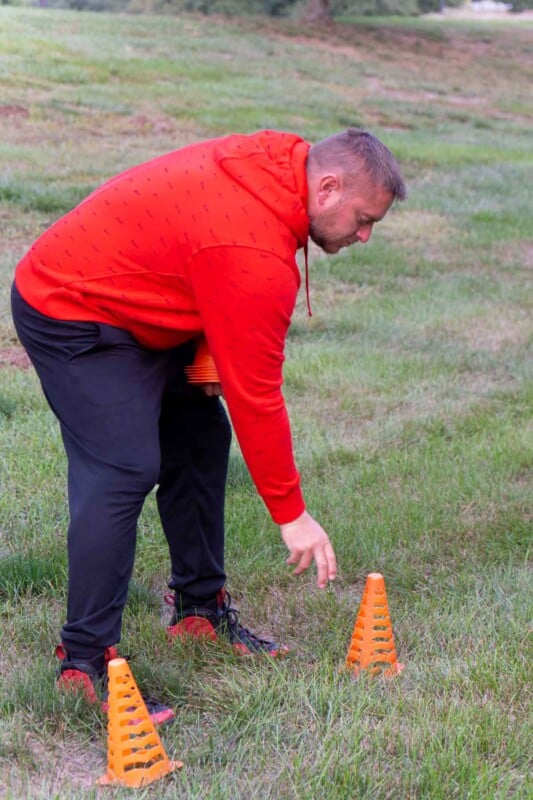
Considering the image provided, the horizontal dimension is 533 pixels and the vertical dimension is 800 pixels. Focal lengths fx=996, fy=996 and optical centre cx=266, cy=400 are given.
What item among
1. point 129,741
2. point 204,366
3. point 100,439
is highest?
point 204,366

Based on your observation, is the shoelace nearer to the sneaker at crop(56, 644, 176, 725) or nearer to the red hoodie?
the sneaker at crop(56, 644, 176, 725)

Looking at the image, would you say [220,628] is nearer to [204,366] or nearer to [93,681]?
[93,681]

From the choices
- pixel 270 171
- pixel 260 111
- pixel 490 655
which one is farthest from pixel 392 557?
pixel 260 111

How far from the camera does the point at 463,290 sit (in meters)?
8.67

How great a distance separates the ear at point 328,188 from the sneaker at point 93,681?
1.39m

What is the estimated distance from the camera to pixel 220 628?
327 cm

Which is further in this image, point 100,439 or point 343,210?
point 100,439

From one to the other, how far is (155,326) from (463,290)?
638 cm

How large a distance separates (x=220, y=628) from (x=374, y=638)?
1.77 ft

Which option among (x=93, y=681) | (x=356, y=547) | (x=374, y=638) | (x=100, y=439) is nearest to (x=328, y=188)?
(x=100, y=439)

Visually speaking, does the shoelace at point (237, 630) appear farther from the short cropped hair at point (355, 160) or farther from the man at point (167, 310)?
the short cropped hair at point (355, 160)

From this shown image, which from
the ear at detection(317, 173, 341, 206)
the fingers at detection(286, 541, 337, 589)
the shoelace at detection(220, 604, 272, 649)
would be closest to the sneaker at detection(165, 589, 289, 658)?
the shoelace at detection(220, 604, 272, 649)

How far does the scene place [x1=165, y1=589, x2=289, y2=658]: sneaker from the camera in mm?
3217

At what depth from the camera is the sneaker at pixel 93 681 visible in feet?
9.09
